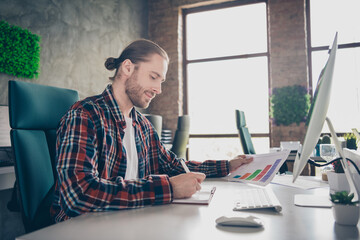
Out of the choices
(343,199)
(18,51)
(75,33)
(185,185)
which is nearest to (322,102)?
(343,199)

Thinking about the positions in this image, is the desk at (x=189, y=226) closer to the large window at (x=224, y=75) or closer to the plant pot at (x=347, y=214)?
the plant pot at (x=347, y=214)

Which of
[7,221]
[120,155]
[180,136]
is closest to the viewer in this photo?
[120,155]

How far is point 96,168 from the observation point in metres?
0.91

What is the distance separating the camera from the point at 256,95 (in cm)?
455

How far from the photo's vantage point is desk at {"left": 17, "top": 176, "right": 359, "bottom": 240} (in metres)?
0.59

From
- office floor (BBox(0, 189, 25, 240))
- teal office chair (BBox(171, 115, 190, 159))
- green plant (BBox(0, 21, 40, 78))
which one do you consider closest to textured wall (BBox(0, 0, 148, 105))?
green plant (BBox(0, 21, 40, 78))

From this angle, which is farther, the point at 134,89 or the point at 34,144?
the point at 134,89

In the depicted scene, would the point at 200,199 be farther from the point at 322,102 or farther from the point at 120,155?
the point at 322,102

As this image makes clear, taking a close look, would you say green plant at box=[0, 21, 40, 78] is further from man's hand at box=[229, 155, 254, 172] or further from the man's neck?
man's hand at box=[229, 155, 254, 172]

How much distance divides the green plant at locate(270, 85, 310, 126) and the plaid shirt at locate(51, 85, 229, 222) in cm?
327

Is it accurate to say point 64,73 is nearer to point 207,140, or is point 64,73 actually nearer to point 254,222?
point 207,140

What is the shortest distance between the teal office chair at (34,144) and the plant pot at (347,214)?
862 mm

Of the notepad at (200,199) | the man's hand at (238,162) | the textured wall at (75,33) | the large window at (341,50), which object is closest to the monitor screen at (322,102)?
the notepad at (200,199)

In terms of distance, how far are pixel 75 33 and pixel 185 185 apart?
10.5 ft
